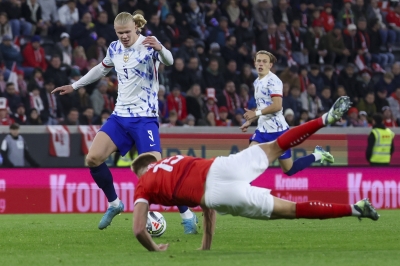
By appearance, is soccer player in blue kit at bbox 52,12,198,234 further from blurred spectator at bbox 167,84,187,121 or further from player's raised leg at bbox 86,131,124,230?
blurred spectator at bbox 167,84,187,121

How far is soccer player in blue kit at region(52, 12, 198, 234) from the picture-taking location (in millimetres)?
10258

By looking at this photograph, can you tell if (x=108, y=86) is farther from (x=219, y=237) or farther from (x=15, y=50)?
(x=219, y=237)

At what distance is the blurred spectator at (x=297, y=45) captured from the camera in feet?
79.6

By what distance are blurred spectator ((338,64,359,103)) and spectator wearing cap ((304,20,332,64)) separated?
2.82 feet

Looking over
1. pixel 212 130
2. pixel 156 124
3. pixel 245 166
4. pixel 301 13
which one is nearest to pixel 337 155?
pixel 212 130

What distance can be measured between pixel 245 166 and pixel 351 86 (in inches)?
654

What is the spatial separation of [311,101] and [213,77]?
8.39 ft

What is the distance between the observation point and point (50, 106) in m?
19.6

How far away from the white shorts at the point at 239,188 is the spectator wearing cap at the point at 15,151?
1063 centimetres

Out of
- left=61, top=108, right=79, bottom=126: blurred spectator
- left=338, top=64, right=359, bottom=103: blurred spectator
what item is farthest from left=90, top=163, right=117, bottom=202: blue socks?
left=338, top=64, right=359, bottom=103: blurred spectator

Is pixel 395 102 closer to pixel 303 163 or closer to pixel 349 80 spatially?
pixel 349 80

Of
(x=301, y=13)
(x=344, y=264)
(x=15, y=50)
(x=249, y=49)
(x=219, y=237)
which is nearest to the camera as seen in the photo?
(x=344, y=264)

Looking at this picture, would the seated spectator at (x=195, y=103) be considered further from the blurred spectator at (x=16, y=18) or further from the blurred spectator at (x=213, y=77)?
the blurred spectator at (x=16, y=18)

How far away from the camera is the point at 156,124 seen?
10.6 meters
